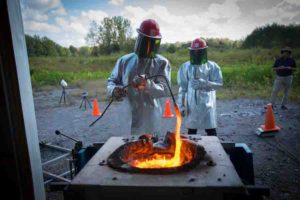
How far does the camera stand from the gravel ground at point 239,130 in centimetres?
412

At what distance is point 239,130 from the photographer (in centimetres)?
703

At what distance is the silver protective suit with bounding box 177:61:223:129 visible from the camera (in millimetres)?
4652

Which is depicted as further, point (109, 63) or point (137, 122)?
point (109, 63)

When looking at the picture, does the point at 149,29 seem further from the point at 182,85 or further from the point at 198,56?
the point at 182,85

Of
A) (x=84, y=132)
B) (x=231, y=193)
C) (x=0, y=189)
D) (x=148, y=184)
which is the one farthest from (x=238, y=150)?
(x=84, y=132)

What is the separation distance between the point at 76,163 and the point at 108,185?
2.97ft

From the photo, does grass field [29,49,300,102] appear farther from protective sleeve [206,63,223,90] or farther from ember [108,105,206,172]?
ember [108,105,206,172]

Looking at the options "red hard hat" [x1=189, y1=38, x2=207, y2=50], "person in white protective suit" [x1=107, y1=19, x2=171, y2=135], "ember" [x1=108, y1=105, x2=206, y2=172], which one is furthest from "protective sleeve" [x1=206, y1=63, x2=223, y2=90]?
"ember" [x1=108, y1=105, x2=206, y2=172]

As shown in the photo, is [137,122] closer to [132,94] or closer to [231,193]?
[132,94]

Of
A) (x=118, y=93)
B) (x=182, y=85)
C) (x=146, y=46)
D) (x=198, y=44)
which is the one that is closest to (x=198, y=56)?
(x=198, y=44)

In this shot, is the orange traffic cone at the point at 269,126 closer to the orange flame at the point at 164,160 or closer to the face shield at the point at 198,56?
the face shield at the point at 198,56

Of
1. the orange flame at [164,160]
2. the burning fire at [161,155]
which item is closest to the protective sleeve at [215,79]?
the burning fire at [161,155]

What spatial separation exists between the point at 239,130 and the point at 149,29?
4.71 m

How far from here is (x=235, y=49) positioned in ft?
56.1
